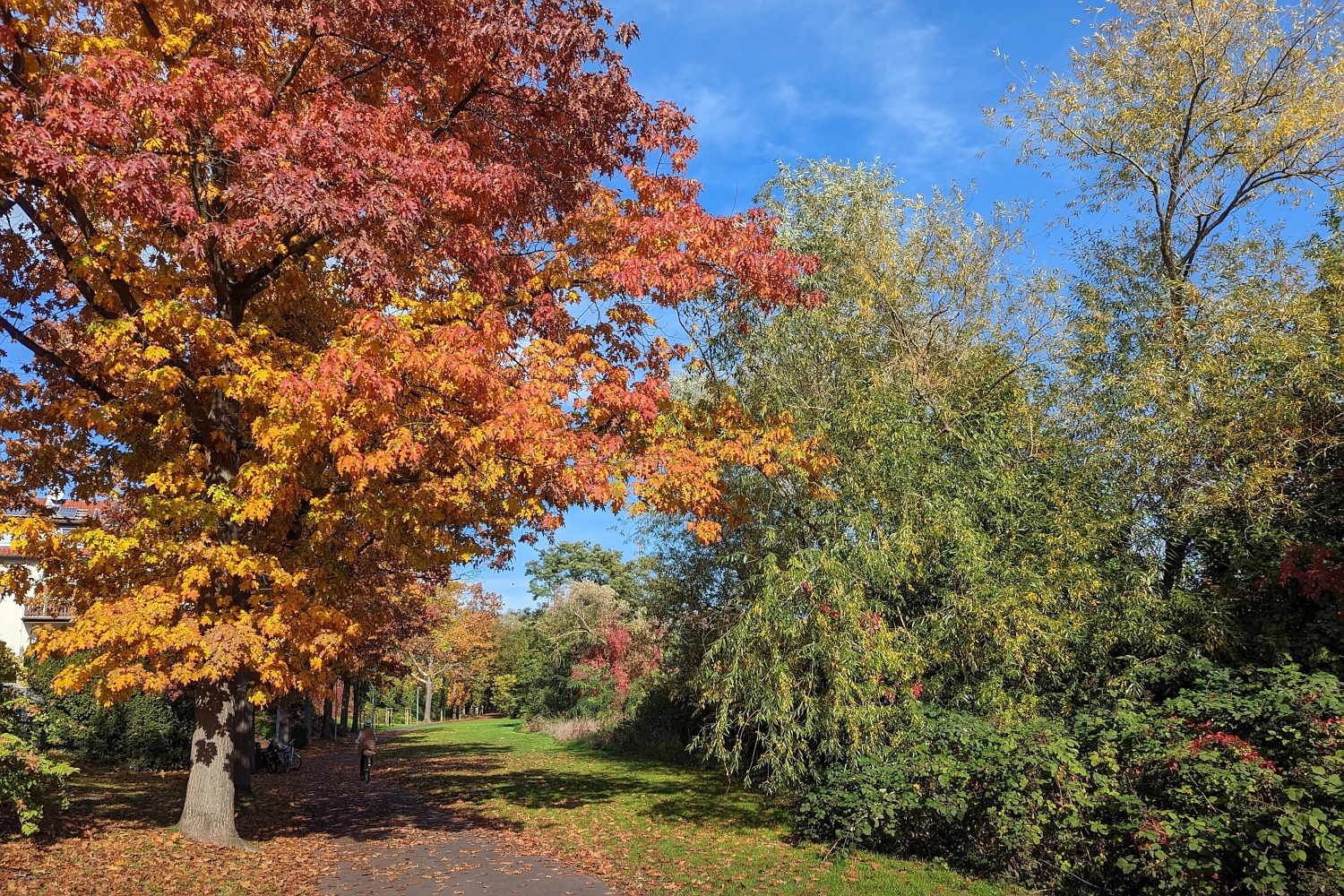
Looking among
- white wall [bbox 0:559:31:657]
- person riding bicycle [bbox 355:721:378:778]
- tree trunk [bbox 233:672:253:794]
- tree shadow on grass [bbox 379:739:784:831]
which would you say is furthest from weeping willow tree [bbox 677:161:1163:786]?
white wall [bbox 0:559:31:657]

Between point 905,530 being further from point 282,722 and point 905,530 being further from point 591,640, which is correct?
point 591,640

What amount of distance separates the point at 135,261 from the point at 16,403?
10.4 ft

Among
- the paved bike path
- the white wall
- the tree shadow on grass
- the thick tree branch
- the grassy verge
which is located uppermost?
the thick tree branch

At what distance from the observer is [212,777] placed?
37.4 feet

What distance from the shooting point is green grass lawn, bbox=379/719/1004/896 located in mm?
9898

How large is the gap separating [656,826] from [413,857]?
14.3 feet

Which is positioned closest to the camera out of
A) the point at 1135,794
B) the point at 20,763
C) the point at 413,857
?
the point at 1135,794

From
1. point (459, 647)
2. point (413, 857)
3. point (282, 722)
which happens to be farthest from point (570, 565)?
point (413, 857)

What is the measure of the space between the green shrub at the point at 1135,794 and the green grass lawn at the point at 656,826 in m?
0.66

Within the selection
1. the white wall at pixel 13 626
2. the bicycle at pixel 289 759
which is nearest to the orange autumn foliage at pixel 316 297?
the bicycle at pixel 289 759

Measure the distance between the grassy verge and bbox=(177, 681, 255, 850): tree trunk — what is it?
23cm

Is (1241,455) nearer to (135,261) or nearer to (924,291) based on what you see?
(924,291)

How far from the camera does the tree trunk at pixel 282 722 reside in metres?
24.7

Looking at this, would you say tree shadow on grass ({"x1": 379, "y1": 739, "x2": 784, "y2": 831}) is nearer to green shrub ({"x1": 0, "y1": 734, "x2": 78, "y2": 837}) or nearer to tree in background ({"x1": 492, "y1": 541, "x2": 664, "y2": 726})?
tree in background ({"x1": 492, "y1": 541, "x2": 664, "y2": 726})
